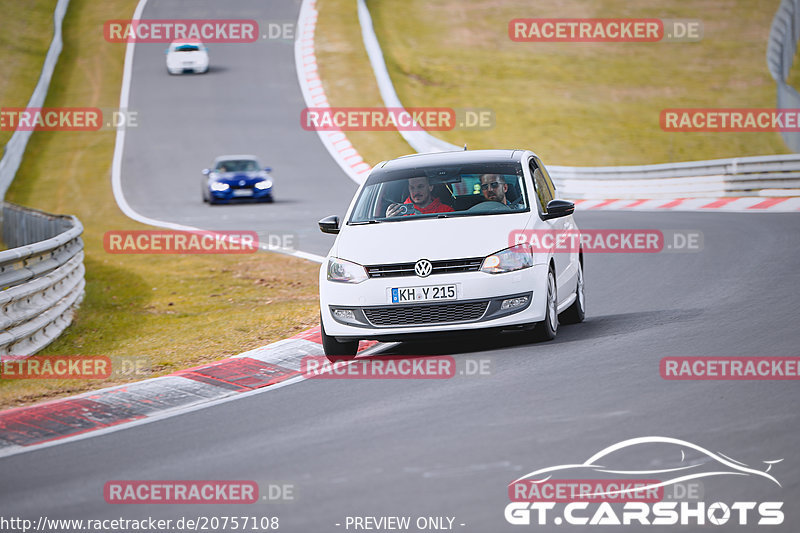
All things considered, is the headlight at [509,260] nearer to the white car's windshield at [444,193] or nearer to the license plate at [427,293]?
the license plate at [427,293]

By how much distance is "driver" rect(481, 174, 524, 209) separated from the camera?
35.8 ft

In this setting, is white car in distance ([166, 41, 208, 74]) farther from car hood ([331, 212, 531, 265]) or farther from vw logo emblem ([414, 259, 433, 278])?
vw logo emblem ([414, 259, 433, 278])

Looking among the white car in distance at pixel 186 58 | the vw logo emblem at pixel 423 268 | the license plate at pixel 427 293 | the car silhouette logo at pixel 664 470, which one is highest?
the white car in distance at pixel 186 58

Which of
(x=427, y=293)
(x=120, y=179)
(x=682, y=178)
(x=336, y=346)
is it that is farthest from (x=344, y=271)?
(x=120, y=179)

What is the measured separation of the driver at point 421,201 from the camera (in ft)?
35.8

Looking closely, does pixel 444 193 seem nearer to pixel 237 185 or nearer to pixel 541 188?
pixel 541 188

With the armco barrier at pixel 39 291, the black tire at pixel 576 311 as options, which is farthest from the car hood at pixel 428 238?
the armco barrier at pixel 39 291

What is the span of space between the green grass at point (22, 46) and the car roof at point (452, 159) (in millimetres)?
30611

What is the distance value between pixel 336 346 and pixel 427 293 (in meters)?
1.06

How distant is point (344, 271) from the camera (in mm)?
10047

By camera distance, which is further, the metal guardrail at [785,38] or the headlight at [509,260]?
the metal guardrail at [785,38]

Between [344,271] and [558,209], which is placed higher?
[558,209]

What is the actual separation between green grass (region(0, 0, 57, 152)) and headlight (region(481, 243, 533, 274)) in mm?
32550

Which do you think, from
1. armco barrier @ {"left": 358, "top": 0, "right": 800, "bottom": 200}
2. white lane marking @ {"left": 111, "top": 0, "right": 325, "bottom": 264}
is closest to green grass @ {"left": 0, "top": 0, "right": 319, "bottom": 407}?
white lane marking @ {"left": 111, "top": 0, "right": 325, "bottom": 264}
